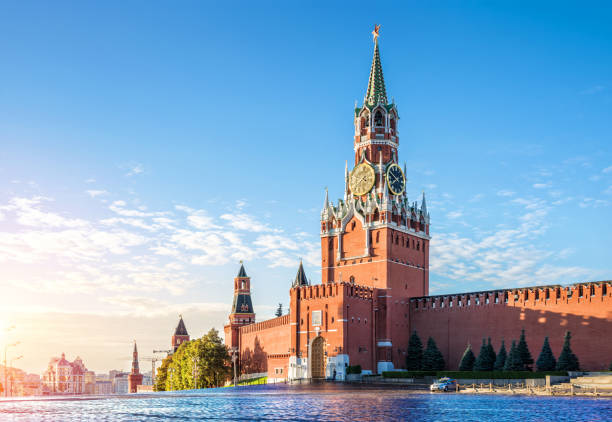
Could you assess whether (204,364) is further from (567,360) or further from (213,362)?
(567,360)

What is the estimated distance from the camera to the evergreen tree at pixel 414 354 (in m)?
64.8

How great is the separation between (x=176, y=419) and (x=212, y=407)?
6.93m

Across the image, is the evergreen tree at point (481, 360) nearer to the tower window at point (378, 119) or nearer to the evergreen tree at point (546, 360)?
the evergreen tree at point (546, 360)

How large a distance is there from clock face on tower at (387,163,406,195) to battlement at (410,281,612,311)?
10.5 metres

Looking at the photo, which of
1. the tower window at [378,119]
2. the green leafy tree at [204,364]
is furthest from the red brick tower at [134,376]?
the tower window at [378,119]

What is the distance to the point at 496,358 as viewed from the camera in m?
58.7

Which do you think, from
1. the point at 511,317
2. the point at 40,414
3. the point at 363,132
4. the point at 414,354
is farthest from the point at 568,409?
the point at 363,132

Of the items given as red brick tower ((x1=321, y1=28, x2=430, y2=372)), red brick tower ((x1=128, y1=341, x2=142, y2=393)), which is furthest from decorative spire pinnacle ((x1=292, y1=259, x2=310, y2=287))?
red brick tower ((x1=128, y1=341, x2=142, y2=393))

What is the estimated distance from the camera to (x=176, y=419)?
97.3 feet

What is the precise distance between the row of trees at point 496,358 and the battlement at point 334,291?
629cm

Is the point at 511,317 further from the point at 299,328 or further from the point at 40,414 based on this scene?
the point at 40,414

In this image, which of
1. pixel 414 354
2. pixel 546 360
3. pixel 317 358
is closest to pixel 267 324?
pixel 317 358

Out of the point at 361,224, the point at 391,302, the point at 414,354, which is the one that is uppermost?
the point at 361,224

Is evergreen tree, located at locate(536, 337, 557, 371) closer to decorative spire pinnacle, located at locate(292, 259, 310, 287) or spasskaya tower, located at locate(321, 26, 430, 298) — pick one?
spasskaya tower, located at locate(321, 26, 430, 298)
